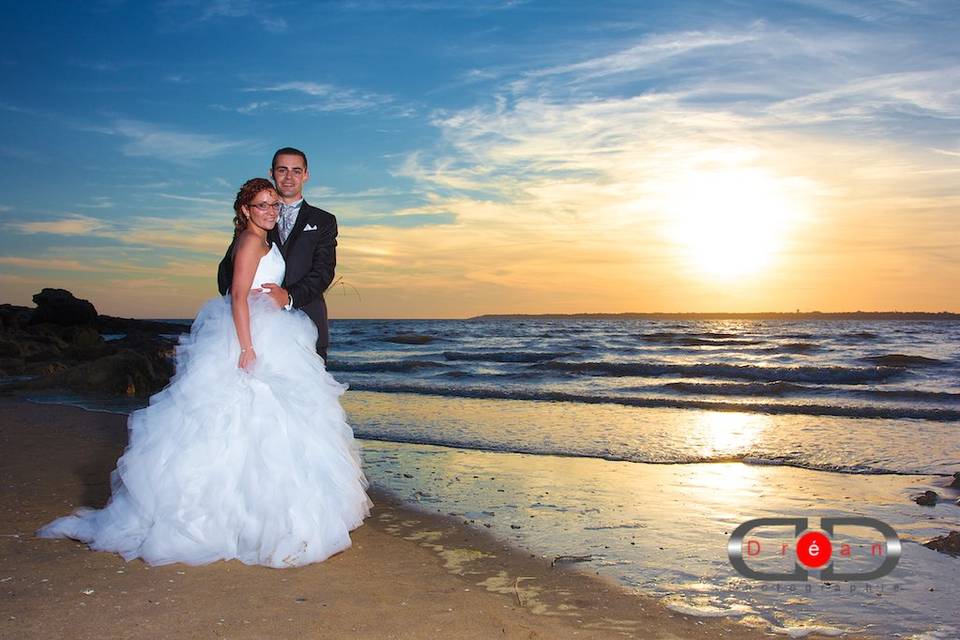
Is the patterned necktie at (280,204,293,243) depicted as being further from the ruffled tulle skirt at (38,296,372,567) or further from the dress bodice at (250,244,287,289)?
the ruffled tulle skirt at (38,296,372,567)

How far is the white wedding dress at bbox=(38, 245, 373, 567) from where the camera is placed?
4.50 m

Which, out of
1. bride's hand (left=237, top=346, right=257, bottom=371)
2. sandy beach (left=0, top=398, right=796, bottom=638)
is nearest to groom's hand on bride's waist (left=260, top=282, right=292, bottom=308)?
bride's hand (left=237, top=346, right=257, bottom=371)

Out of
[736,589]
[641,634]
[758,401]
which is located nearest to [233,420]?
[641,634]

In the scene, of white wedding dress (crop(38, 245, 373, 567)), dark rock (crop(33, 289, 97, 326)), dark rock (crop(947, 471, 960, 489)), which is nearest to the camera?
white wedding dress (crop(38, 245, 373, 567))

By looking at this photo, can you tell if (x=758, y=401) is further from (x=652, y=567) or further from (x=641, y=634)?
(x=641, y=634)

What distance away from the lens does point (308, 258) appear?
17.5 ft

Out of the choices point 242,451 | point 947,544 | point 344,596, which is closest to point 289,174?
point 242,451

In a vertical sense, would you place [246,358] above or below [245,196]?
below

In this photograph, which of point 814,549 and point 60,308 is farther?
point 60,308

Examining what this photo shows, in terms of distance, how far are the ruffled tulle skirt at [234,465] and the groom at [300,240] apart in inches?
15.5

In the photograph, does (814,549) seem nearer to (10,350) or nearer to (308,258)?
(308,258)

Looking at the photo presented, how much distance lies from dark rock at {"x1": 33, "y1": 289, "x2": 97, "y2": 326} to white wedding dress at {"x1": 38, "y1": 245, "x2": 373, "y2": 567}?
1717 inches

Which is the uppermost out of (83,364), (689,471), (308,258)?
(308,258)

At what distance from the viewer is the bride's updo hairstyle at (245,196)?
479 cm
